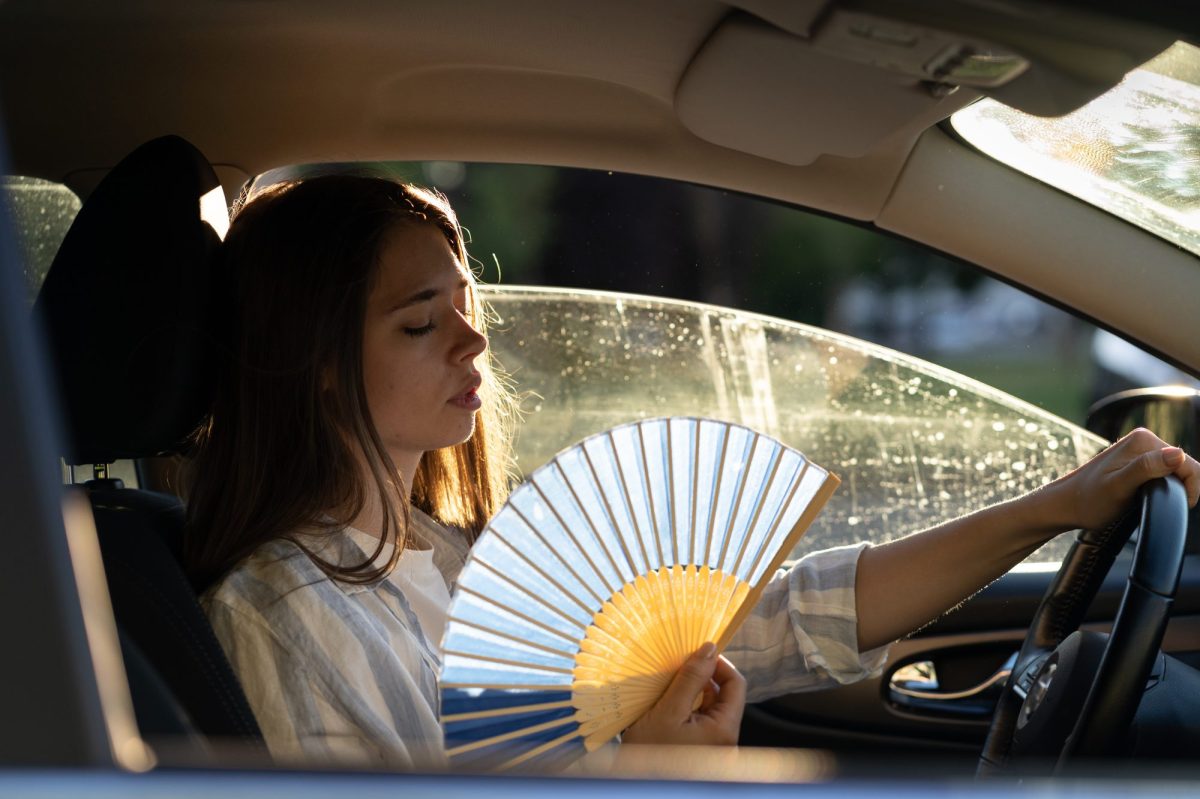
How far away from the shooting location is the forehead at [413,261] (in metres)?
1.84

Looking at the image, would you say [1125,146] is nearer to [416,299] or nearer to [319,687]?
[416,299]

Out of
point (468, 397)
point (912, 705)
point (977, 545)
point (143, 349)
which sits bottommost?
point (912, 705)

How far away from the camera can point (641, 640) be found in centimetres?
154

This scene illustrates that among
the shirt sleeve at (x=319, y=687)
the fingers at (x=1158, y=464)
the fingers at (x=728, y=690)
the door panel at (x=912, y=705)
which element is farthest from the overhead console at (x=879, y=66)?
the door panel at (x=912, y=705)

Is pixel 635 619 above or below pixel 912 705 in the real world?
above

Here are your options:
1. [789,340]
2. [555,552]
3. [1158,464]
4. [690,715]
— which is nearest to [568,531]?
[555,552]

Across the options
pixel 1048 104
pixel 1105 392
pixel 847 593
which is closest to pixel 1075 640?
pixel 847 593

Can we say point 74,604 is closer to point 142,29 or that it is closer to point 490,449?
point 142,29

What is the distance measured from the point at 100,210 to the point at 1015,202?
130 centimetres

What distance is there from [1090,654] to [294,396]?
3.44 feet

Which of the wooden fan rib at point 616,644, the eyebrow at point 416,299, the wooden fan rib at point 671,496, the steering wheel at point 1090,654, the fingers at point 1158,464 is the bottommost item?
the steering wheel at point 1090,654

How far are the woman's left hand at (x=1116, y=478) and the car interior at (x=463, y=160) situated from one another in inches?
1.7

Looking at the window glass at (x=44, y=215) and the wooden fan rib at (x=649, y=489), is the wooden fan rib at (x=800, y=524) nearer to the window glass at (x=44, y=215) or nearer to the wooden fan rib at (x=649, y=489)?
the wooden fan rib at (x=649, y=489)

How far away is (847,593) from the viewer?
1.90 metres
